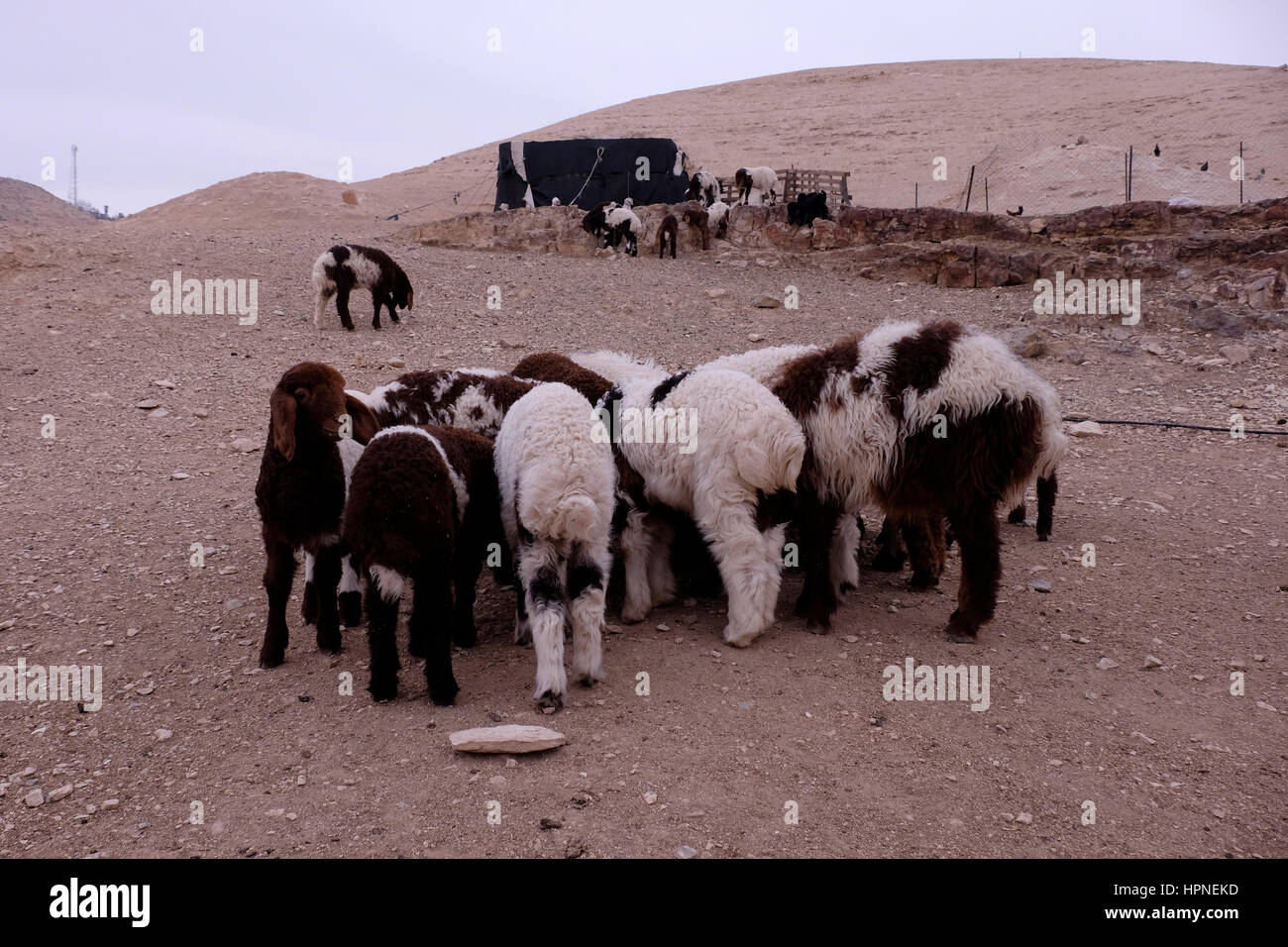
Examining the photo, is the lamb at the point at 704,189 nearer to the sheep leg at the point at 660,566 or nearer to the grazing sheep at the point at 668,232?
the grazing sheep at the point at 668,232

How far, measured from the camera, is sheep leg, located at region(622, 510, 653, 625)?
642 centimetres

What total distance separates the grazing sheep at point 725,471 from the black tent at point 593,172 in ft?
78.4

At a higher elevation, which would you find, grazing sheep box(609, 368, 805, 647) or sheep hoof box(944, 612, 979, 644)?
grazing sheep box(609, 368, 805, 647)

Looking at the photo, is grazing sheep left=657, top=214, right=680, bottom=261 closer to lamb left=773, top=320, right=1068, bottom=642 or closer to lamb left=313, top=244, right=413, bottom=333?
lamb left=313, top=244, right=413, bottom=333

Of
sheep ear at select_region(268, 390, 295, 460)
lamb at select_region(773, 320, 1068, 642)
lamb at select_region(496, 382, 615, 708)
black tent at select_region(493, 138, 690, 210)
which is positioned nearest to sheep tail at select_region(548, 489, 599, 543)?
lamb at select_region(496, 382, 615, 708)

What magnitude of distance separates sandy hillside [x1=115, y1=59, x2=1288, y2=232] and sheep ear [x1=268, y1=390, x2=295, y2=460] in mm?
24571

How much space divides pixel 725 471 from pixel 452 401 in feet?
7.71

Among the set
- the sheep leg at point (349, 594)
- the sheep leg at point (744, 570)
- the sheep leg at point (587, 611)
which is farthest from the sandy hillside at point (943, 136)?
the sheep leg at point (349, 594)

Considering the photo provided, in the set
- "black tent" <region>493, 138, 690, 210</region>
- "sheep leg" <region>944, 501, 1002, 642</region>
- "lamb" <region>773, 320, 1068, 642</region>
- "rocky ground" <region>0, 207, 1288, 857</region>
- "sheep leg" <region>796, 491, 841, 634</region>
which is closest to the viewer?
"rocky ground" <region>0, 207, 1288, 857</region>

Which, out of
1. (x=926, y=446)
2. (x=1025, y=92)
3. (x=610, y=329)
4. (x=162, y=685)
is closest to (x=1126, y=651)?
(x=926, y=446)

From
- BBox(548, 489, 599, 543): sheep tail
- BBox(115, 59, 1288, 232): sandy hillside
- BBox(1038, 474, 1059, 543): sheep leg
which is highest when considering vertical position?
BBox(115, 59, 1288, 232): sandy hillside

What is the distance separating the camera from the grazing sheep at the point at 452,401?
22.9 feet

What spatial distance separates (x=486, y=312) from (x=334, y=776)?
473 inches

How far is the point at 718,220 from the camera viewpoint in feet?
77.4
